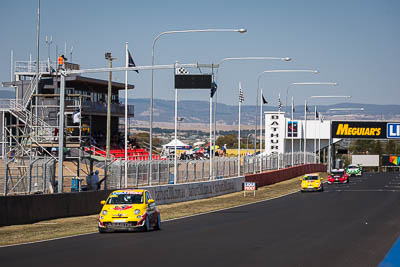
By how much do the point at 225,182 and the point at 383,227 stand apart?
2766cm

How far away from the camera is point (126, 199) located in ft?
76.0

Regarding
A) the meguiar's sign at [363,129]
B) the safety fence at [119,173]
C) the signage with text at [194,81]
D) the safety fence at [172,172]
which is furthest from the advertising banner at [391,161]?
the signage with text at [194,81]

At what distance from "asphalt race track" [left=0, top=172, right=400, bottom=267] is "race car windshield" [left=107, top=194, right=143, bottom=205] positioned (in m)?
1.19

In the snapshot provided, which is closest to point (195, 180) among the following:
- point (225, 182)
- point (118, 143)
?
point (225, 182)

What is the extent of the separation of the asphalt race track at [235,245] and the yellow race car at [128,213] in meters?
0.39

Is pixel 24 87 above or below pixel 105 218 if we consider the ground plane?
above

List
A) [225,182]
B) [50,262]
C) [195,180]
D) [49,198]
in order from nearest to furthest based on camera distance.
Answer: [50,262]
[49,198]
[195,180]
[225,182]

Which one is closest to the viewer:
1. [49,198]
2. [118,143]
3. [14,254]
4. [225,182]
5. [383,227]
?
[14,254]

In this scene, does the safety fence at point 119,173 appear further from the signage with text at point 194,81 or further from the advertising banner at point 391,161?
the advertising banner at point 391,161

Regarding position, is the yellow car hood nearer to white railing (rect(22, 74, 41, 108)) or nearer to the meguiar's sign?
white railing (rect(22, 74, 41, 108))

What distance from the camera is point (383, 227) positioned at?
23891 millimetres

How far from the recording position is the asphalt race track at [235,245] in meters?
14.9

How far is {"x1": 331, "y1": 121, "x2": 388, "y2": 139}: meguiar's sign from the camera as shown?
364 ft

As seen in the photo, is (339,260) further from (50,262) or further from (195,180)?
(195,180)
